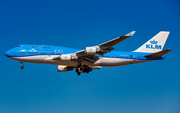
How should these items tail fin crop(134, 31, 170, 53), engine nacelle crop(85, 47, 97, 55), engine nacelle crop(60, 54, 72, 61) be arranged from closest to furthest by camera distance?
engine nacelle crop(85, 47, 97, 55) → engine nacelle crop(60, 54, 72, 61) → tail fin crop(134, 31, 170, 53)

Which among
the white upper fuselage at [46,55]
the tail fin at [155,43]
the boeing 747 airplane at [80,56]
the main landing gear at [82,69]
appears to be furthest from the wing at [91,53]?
the tail fin at [155,43]

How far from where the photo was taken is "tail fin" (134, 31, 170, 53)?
1714 inches

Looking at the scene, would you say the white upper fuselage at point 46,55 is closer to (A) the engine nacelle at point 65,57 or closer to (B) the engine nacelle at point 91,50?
(A) the engine nacelle at point 65,57

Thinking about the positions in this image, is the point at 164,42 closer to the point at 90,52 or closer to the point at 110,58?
the point at 110,58

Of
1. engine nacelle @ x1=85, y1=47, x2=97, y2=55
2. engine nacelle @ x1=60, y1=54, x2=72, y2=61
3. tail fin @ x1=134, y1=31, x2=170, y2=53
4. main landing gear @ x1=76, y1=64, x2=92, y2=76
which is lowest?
main landing gear @ x1=76, y1=64, x2=92, y2=76

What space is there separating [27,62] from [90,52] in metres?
11.8

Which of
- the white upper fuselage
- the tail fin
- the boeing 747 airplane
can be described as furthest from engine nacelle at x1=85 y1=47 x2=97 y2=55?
the tail fin

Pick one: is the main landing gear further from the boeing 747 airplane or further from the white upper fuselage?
the white upper fuselage

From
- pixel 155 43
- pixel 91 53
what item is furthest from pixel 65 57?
pixel 155 43

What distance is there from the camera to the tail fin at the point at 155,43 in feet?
143

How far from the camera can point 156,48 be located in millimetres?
44094

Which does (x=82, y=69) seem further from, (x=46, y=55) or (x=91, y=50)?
(x=46, y=55)

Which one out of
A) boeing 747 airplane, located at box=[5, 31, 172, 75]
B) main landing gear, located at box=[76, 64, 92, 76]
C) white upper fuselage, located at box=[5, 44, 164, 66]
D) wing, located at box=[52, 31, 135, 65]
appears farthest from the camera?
main landing gear, located at box=[76, 64, 92, 76]

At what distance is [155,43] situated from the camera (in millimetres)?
44406
